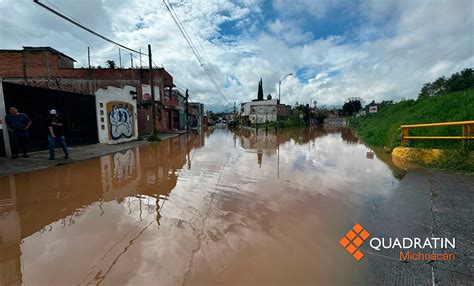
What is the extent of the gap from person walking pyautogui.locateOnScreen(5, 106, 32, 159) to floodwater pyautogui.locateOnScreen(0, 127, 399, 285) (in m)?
2.28

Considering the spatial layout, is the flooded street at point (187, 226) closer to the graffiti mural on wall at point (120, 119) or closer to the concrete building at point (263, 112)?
the graffiti mural on wall at point (120, 119)

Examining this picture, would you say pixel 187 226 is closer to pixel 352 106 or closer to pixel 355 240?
pixel 355 240

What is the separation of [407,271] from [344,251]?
0.62m

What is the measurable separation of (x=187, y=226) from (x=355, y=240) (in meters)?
2.33

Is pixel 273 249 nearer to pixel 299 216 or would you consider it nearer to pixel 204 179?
pixel 299 216

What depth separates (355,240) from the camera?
120 inches

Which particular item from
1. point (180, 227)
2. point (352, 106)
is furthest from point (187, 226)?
point (352, 106)

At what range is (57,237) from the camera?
313 centimetres

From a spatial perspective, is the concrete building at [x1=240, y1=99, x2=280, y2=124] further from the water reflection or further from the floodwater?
the floodwater

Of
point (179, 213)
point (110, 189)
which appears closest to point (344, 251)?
point (179, 213)

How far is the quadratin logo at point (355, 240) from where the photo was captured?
9.13ft

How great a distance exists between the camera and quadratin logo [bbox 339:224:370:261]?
2.78m

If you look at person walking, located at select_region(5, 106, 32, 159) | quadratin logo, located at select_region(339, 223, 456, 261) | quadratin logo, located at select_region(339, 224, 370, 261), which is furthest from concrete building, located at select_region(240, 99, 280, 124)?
quadratin logo, located at select_region(339, 223, 456, 261)

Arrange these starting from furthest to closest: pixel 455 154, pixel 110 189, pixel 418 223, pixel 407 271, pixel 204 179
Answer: pixel 455 154
pixel 204 179
pixel 110 189
pixel 418 223
pixel 407 271
